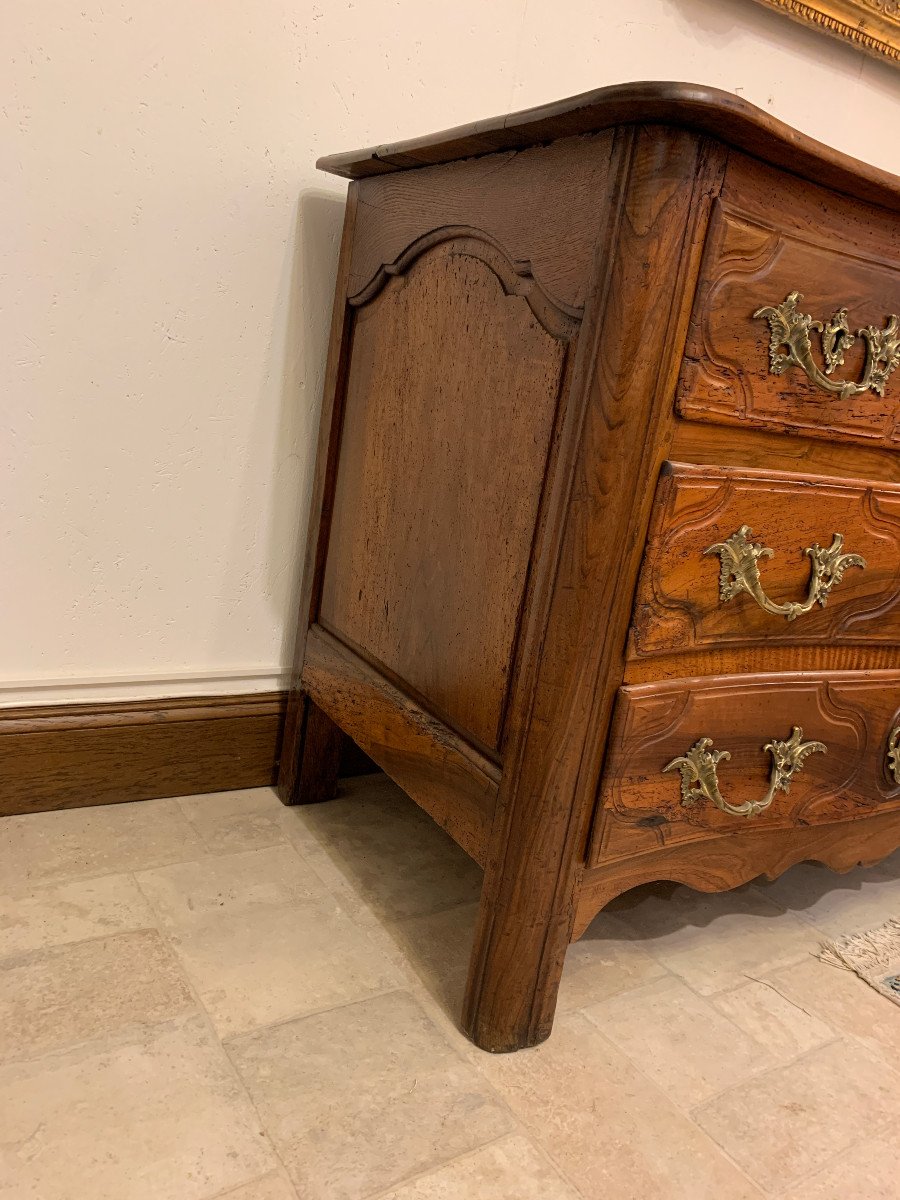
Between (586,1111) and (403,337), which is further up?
→ (403,337)

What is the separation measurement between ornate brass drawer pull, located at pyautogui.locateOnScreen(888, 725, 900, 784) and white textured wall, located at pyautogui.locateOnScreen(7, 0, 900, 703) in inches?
31.1

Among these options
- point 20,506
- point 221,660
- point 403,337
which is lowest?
point 221,660

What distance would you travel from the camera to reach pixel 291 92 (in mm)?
1153

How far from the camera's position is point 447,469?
0.99m

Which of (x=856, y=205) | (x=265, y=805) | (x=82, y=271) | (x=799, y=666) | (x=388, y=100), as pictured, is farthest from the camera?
(x=265, y=805)

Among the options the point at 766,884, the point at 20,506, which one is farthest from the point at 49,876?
the point at 766,884

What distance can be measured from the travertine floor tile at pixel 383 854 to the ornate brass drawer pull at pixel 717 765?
0.37m

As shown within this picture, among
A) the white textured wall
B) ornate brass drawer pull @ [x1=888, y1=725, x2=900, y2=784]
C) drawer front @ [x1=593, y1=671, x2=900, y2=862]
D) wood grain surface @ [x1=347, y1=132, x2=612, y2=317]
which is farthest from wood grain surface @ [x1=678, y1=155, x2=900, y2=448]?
the white textured wall

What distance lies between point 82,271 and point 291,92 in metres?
0.34

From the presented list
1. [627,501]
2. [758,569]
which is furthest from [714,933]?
[627,501]

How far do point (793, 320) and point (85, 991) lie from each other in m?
0.90

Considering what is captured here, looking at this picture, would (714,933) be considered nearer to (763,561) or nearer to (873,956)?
(873,956)

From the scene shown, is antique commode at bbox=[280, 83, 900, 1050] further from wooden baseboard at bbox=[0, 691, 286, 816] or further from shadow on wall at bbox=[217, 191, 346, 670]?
wooden baseboard at bbox=[0, 691, 286, 816]

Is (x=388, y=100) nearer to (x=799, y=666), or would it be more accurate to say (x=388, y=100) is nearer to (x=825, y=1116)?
(x=799, y=666)
